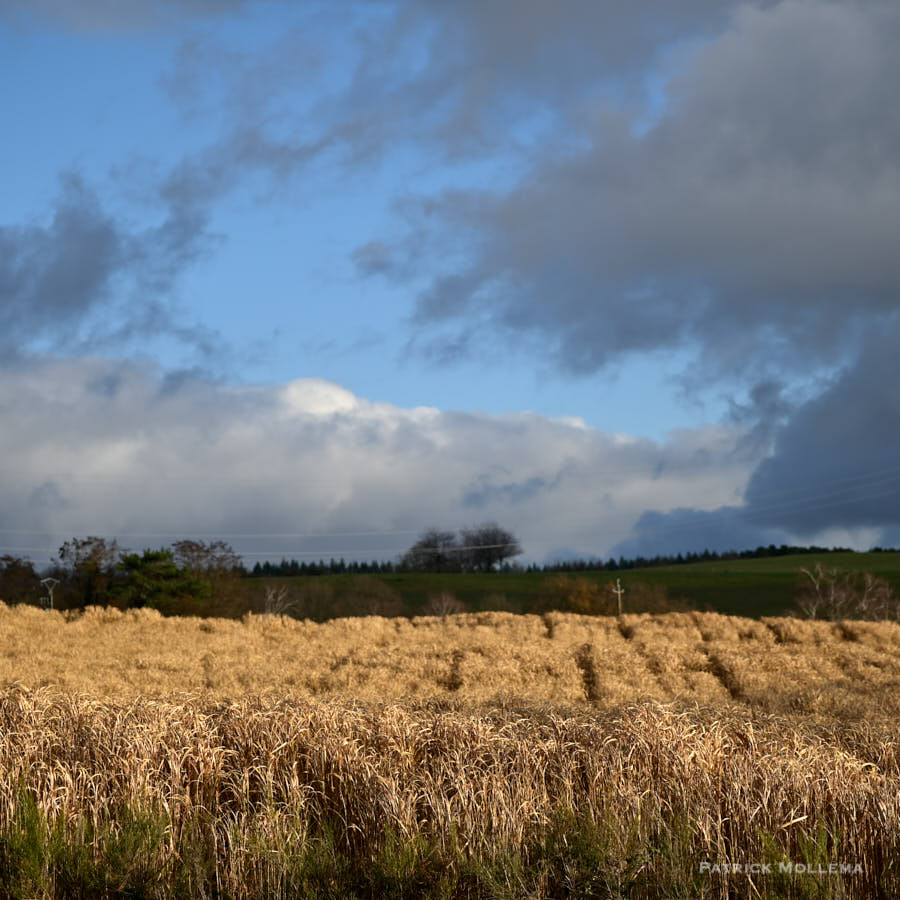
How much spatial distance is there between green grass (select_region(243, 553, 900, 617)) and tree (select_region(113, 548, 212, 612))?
26998 millimetres

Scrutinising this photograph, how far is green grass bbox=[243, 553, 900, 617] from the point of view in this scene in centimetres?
10706

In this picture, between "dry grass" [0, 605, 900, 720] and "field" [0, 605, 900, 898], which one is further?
"dry grass" [0, 605, 900, 720]

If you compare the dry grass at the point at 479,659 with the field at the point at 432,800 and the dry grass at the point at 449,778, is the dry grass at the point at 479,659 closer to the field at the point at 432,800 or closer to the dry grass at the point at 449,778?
the field at the point at 432,800

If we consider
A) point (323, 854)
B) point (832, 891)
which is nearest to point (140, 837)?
point (323, 854)

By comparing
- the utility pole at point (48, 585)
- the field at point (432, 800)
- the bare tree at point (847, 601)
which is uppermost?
the field at point (432, 800)

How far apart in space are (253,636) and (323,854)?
16550 millimetres

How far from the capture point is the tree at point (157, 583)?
203ft

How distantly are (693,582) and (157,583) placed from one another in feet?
262

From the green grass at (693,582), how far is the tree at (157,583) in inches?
1063

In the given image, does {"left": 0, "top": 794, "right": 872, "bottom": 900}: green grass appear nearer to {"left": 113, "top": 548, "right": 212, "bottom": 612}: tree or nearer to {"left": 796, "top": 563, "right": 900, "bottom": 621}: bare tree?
{"left": 113, "top": 548, "right": 212, "bottom": 612}: tree

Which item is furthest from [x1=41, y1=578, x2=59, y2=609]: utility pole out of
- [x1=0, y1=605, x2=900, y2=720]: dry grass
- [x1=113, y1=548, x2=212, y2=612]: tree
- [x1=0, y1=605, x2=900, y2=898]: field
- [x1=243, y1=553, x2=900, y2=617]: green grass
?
[x1=0, y1=605, x2=900, y2=898]: field

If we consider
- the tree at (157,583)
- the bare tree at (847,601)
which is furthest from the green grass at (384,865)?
the bare tree at (847,601)

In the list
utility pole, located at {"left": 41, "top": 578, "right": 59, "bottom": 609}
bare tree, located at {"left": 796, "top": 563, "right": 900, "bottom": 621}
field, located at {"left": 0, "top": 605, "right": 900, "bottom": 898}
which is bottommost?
bare tree, located at {"left": 796, "top": 563, "right": 900, "bottom": 621}

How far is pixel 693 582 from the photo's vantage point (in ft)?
409
